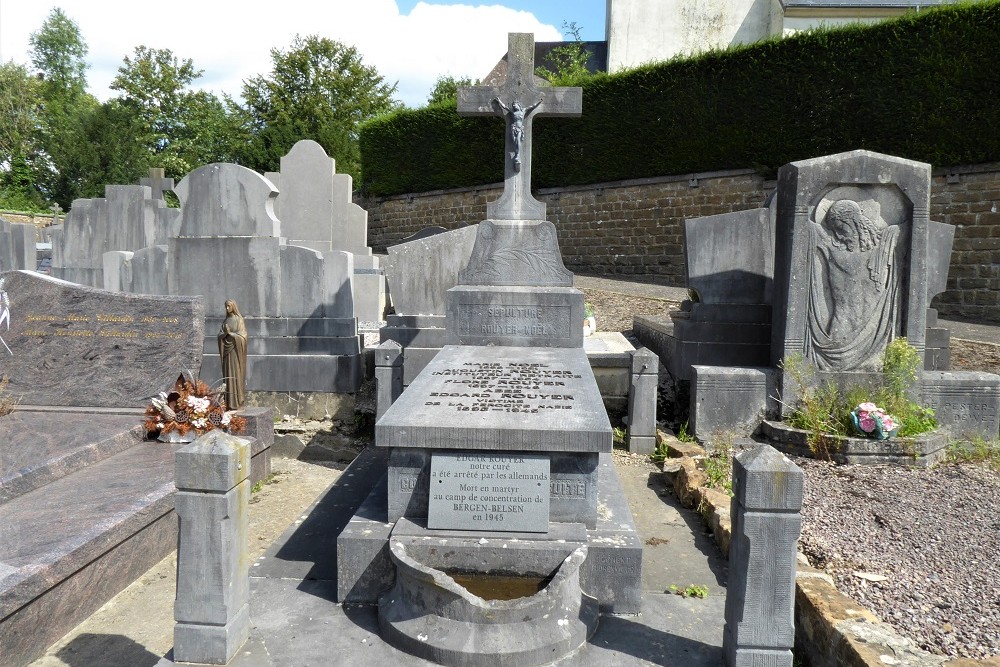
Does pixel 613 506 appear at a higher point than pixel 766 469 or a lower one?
lower

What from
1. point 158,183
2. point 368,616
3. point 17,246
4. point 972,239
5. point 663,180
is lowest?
point 368,616

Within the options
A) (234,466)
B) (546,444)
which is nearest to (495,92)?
(546,444)

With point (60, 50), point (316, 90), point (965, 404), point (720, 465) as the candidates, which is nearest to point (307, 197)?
point (720, 465)

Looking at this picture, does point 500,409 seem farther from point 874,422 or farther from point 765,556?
point 874,422

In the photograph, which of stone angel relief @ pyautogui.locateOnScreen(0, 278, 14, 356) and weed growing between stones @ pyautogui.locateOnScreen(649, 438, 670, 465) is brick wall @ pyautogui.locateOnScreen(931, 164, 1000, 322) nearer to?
weed growing between stones @ pyautogui.locateOnScreen(649, 438, 670, 465)

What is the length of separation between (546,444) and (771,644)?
1272 mm

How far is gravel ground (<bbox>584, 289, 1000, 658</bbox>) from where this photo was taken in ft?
9.63

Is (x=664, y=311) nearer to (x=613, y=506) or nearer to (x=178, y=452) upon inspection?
(x=613, y=506)

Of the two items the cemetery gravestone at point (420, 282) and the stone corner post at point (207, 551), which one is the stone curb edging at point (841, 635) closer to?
the stone corner post at point (207, 551)

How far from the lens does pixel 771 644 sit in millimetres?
2670

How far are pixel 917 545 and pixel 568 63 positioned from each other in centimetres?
2534

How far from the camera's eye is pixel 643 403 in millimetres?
6469

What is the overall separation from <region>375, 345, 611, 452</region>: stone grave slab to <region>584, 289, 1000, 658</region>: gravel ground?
1.47 metres

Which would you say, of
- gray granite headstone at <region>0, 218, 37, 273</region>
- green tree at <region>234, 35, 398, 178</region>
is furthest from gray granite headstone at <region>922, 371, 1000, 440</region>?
green tree at <region>234, 35, 398, 178</region>
